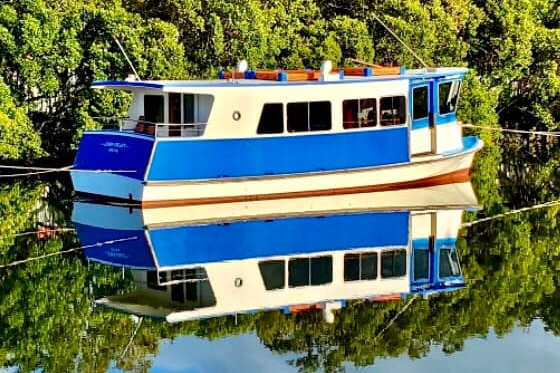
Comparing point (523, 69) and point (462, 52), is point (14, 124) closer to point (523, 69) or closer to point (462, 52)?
point (462, 52)

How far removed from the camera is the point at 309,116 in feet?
62.1

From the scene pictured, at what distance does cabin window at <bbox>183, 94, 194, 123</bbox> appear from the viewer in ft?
60.8

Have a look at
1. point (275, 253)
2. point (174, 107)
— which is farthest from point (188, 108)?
point (275, 253)

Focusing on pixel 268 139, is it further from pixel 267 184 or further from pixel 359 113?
pixel 359 113

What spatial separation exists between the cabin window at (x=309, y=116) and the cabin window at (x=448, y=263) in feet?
17.7

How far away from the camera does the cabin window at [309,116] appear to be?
18781mm

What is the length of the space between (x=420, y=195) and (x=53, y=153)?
917 cm

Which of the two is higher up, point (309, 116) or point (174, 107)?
point (174, 107)

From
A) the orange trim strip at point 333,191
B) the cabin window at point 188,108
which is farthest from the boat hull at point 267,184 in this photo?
the cabin window at point 188,108

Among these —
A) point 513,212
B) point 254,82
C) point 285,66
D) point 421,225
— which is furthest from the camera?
point 285,66

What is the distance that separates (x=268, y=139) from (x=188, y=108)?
143cm

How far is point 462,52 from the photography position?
29172 mm

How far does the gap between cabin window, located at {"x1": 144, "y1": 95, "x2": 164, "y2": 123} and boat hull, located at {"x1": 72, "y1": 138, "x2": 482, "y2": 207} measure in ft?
4.46

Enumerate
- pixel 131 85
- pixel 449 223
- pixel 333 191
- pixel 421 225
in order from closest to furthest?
1. pixel 421 225
2. pixel 449 223
3. pixel 131 85
4. pixel 333 191
